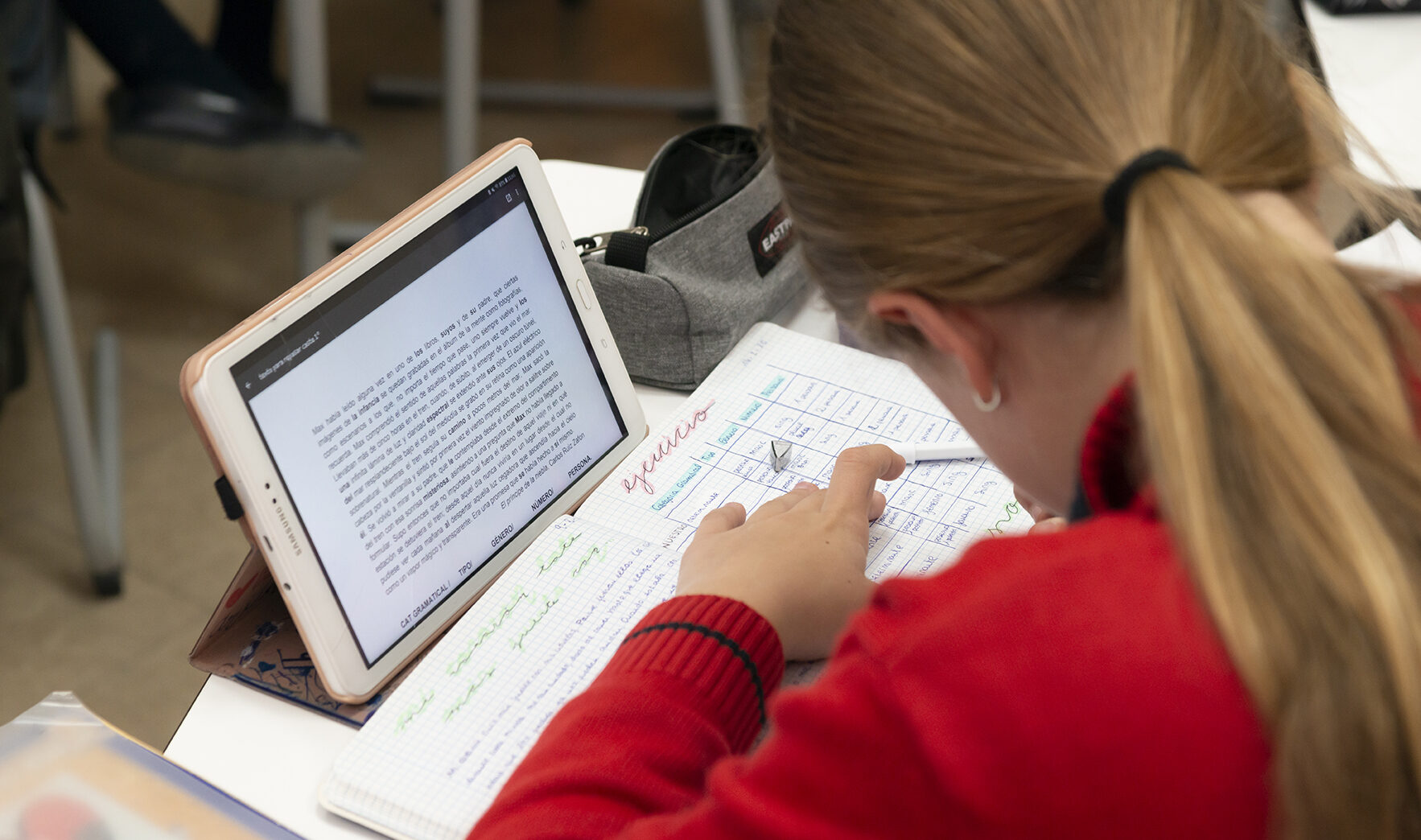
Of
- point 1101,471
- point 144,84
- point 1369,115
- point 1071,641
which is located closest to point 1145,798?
point 1071,641

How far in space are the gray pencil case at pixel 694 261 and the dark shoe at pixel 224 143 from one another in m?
0.92

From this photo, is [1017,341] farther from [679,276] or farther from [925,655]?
[679,276]

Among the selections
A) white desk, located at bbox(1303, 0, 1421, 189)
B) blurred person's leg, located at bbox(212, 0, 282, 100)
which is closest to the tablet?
white desk, located at bbox(1303, 0, 1421, 189)

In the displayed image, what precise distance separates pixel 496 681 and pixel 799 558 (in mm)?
185

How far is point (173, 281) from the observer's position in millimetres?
2084

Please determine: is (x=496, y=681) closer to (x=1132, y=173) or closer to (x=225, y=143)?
(x=1132, y=173)

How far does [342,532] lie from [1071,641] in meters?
0.40

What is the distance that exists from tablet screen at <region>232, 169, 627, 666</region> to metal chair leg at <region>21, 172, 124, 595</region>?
944 millimetres

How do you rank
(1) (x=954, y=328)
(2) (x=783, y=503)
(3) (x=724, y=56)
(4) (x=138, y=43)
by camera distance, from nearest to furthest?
(1) (x=954, y=328), (2) (x=783, y=503), (4) (x=138, y=43), (3) (x=724, y=56)

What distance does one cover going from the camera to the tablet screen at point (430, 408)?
0.61 m

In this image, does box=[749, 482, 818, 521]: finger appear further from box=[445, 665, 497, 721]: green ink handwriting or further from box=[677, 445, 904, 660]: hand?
box=[445, 665, 497, 721]: green ink handwriting

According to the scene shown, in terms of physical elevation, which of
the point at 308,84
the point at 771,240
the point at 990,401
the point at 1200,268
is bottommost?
the point at 308,84

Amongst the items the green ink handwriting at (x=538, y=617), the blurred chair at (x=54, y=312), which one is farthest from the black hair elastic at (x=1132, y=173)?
the blurred chair at (x=54, y=312)

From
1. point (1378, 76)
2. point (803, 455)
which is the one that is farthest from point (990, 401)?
point (1378, 76)
